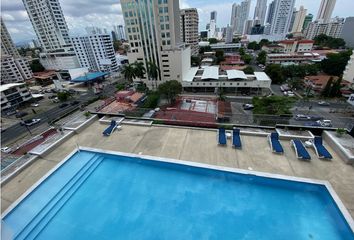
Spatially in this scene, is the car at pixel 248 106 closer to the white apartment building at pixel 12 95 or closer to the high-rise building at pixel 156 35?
the high-rise building at pixel 156 35

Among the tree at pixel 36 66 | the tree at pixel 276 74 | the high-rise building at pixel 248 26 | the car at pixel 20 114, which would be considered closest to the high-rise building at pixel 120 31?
the high-rise building at pixel 248 26

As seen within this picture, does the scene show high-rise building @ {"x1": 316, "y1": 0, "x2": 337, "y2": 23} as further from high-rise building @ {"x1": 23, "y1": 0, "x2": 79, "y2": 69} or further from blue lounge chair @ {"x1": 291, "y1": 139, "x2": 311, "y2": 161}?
blue lounge chair @ {"x1": 291, "y1": 139, "x2": 311, "y2": 161}

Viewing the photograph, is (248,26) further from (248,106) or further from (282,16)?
(248,106)

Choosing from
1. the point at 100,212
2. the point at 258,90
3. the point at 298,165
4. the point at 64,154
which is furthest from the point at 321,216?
the point at 258,90

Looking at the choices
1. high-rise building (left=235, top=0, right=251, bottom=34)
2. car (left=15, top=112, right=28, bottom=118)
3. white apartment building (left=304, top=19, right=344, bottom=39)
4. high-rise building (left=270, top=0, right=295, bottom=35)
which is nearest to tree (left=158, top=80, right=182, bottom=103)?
car (left=15, top=112, right=28, bottom=118)

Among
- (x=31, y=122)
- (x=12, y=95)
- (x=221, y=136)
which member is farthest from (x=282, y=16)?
(x=12, y=95)
